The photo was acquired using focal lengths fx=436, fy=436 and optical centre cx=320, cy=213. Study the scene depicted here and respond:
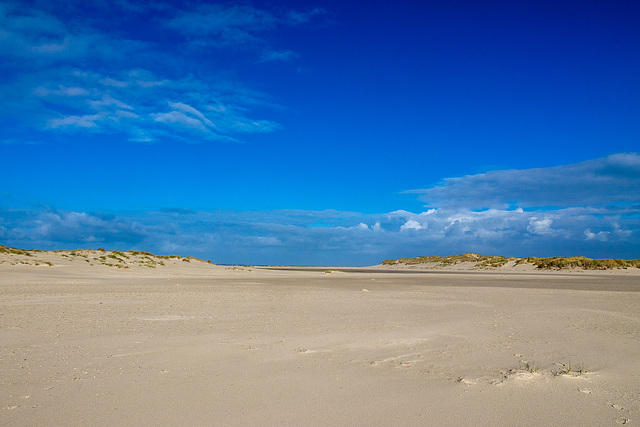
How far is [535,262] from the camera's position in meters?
54.8

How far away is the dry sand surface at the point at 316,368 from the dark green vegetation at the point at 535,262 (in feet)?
137

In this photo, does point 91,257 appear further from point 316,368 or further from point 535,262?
point 535,262

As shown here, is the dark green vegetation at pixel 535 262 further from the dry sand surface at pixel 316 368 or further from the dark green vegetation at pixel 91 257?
the dry sand surface at pixel 316 368

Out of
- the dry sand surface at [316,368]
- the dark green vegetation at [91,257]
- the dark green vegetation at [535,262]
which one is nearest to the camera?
the dry sand surface at [316,368]

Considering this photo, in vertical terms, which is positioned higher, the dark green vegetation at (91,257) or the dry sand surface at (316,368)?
the dark green vegetation at (91,257)

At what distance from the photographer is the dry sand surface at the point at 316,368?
418 cm

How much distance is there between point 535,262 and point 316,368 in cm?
5612

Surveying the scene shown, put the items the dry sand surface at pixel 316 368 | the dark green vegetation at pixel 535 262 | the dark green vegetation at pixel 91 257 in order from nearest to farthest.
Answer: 1. the dry sand surface at pixel 316 368
2. the dark green vegetation at pixel 91 257
3. the dark green vegetation at pixel 535 262

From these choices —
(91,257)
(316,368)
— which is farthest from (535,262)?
(316,368)

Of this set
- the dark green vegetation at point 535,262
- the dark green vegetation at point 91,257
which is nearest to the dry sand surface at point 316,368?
the dark green vegetation at point 91,257

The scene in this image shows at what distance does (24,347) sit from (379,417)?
577 centimetres

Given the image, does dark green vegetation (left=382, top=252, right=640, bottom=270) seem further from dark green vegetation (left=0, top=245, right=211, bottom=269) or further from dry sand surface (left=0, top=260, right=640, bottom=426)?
dry sand surface (left=0, top=260, right=640, bottom=426)

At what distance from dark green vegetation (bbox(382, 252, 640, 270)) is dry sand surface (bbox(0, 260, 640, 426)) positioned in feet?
137

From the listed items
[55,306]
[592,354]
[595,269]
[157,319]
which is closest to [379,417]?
[592,354]
